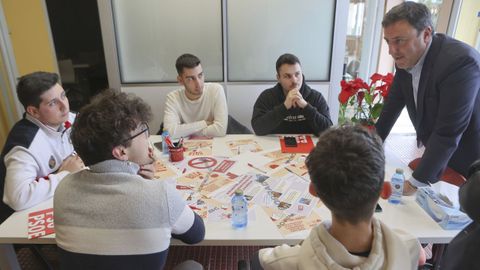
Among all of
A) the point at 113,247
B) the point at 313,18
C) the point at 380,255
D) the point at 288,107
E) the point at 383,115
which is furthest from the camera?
the point at 313,18

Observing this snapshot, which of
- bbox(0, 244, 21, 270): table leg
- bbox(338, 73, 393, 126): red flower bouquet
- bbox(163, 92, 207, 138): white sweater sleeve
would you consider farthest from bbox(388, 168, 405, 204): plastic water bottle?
bbox(0, 244, 21, 270): table leg

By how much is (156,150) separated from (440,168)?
5.15 ft

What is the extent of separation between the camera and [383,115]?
1976 mm

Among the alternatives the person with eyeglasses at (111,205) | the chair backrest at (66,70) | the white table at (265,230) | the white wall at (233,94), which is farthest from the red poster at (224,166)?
the chair backrest at (66,70)

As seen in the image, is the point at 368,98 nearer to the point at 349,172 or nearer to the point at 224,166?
the point at 224,166

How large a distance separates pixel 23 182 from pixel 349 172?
1403 millimetres

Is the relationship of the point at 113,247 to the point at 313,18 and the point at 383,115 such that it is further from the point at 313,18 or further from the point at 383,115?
the point at 313,18

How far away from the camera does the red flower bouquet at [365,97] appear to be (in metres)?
1.94

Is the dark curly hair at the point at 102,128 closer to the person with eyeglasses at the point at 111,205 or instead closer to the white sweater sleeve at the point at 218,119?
the person with eyeglasses at the point at 111,205

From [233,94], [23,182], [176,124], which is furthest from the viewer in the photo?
[233,94]

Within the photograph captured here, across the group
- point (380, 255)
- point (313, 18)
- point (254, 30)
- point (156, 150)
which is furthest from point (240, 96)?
point (380, 255)

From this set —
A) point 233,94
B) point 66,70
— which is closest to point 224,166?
point 233,94

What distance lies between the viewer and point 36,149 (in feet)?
5.06

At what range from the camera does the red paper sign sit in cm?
128
